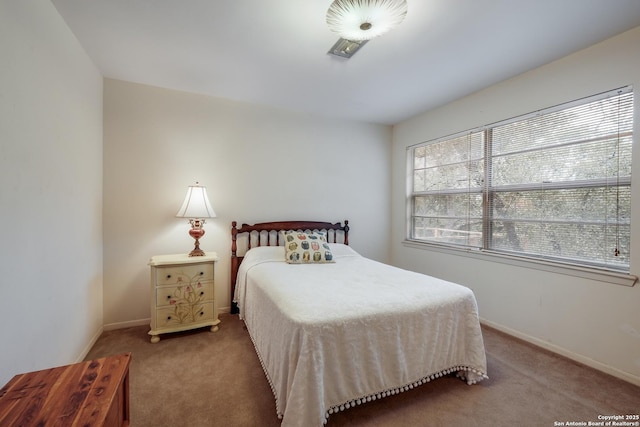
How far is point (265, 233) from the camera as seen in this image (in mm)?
3203

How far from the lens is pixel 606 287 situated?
193 centimetres

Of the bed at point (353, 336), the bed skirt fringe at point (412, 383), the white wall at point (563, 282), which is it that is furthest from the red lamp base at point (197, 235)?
the white wall at point (563, 282)

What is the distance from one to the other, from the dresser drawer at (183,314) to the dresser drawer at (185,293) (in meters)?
0.05

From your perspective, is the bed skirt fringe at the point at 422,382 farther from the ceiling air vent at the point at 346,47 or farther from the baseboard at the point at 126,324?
the ceiling air vent at the point at 346,47

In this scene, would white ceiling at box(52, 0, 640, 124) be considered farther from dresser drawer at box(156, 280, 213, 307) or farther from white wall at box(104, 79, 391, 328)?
dresser drawer at box(156, 280, 213, 307)

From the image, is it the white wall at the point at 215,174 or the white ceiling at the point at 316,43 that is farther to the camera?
the white wall at the point at 215,174

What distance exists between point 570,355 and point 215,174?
3606 millimetres

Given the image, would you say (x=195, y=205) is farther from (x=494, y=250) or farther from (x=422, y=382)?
(x=494, y=250)

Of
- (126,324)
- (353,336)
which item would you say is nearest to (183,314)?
(126,324)

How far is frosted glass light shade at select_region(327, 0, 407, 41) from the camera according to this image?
1377 millimetres

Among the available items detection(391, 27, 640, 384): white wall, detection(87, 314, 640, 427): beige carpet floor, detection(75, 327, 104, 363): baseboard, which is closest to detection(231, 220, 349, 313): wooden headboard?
detection(87, 314, 640, 427): beige carpet floor

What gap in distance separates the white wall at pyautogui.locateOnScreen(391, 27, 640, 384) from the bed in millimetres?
961

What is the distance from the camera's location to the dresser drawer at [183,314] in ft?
Result: 7.75

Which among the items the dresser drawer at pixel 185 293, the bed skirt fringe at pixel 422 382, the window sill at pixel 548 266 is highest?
the window sill at pixel 548 266
